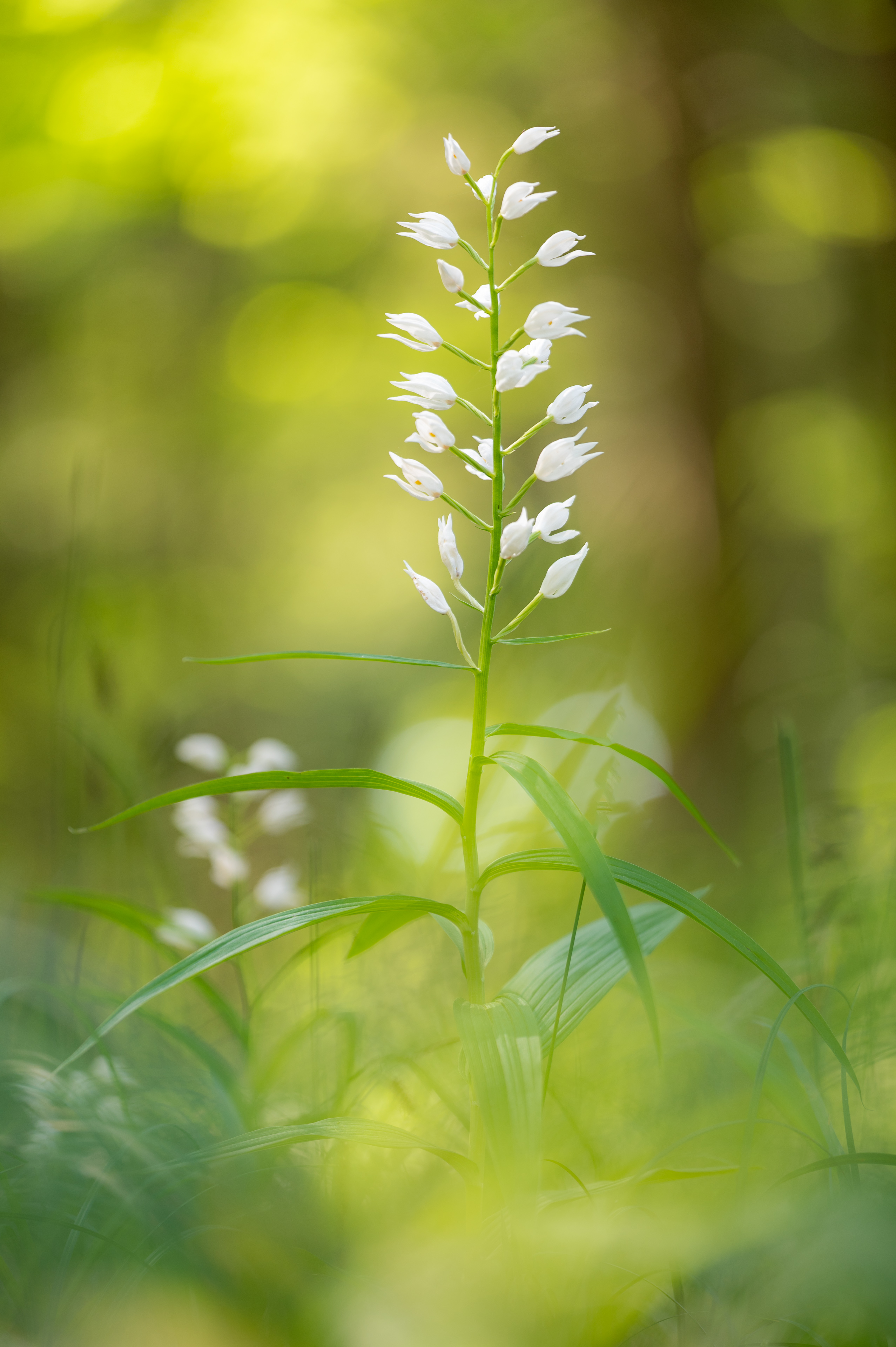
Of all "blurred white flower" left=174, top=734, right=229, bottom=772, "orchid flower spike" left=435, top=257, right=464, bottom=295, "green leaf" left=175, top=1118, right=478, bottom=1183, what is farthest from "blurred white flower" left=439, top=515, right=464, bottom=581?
"blurred white flower" left=174, top=734, right=229, bottom=772

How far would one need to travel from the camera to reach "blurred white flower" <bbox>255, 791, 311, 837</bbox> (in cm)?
133

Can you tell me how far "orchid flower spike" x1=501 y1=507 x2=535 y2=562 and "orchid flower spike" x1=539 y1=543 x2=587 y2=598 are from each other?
4 cm

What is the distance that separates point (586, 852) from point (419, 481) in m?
0.38

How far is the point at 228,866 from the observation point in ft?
3.79

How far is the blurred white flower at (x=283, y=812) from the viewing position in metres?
1.33

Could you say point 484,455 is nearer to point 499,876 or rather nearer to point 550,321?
point 550,321

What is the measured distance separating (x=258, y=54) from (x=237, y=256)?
2.90 ft

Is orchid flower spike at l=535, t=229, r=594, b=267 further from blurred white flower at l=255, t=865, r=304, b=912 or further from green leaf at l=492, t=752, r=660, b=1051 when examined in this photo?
blurred white flower at l=255, t=865, r=304, b=912

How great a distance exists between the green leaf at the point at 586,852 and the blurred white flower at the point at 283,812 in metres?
0.79

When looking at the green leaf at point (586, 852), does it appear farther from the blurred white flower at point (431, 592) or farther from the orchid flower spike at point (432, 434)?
the orchid flower spike at point (432, 434)

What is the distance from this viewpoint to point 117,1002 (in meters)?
0.90

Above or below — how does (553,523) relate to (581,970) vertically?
above

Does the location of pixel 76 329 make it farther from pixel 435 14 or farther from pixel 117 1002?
pixel 117 1002

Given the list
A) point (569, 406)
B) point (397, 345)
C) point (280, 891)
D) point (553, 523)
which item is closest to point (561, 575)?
point (553, 523)
